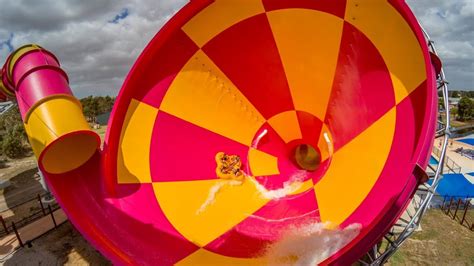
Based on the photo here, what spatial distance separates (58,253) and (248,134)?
4874 mm

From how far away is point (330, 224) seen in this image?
10.6ft

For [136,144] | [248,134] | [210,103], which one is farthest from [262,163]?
[136,144]

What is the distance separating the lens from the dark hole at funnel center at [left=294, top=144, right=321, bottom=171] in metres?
4.47

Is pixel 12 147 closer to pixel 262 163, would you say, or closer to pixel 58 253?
pixel 58 253

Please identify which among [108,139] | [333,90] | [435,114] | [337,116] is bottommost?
[435,114]

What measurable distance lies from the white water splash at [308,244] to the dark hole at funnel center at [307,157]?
3.96 feet

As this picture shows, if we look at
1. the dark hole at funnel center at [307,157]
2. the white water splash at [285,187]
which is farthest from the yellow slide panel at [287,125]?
the white water splash at [285,187]

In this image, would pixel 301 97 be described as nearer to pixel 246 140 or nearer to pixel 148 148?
pixel 246 140

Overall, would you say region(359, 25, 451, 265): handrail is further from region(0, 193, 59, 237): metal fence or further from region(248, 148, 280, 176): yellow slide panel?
region(0, 193, 59, 237): metal fence

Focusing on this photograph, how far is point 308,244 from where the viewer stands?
3.10 m

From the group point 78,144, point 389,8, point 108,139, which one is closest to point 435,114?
point 389,8

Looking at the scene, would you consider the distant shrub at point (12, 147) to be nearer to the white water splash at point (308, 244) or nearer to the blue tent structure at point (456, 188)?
the white water splash at point (308, 244)

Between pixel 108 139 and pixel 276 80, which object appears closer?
pixel 108 139

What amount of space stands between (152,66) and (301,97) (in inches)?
89.1
